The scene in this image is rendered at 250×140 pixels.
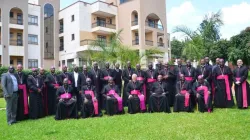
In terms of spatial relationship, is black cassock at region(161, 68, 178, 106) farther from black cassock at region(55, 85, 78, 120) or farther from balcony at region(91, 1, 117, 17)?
balcony at region(91, 1, 117, 17)

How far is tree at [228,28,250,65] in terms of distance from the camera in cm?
2825

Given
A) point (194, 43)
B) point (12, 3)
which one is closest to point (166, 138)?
point (194, 43)

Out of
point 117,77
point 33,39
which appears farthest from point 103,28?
point 117,77

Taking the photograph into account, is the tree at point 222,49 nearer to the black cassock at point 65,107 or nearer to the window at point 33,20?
→ the window at point 33,20

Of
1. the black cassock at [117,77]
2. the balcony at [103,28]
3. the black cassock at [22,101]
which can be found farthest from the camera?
the balcony at [103,28]

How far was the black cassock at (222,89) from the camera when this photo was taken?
36.2 ft

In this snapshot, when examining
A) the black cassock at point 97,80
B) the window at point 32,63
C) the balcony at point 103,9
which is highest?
the balcony at point 103,9

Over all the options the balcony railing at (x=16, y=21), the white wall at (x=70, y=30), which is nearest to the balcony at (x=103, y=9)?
the white wall at (x=70, y=30)

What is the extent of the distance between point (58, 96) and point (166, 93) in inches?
165

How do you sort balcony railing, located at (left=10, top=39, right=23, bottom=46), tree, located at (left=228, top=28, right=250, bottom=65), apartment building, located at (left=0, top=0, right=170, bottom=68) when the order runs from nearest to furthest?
tree, located at (left=228, top=28, right=250, bottom=65) → balcony railing, located at (left=10, top=39, right=23, bottom=46) → apartment building, located at (left=0, top=0, right=170, bottom=68)

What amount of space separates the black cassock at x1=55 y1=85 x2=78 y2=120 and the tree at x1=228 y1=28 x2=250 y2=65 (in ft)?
72.2

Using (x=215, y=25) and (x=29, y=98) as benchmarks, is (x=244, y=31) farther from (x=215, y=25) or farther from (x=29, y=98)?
(x=29, y=98)

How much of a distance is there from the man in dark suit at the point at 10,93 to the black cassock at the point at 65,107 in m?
1.47

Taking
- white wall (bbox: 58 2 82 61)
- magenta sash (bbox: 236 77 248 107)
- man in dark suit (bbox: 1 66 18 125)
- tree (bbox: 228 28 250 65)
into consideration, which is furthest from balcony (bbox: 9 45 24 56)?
magenta sash (bbox: 236 77 248 107)
